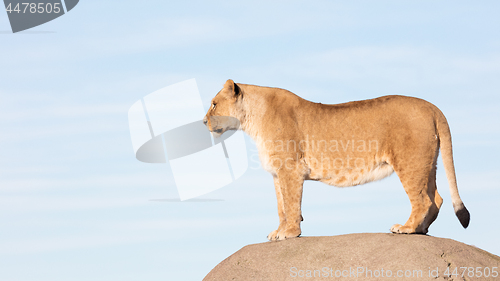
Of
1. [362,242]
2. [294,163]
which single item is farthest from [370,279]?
[294,163]

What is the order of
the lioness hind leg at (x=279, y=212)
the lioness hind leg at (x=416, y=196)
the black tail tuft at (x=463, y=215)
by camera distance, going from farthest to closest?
the lioness hind leg at (x=279, y=212) → the black tail tuft at (x=463, y=215) → the lioness hind leg at (x=416, y=196)

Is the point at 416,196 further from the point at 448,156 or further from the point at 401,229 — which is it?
the point at 448,156

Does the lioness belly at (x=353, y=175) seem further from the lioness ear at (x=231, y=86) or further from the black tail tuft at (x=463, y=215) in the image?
the lioness ear at (x=231, y=86)

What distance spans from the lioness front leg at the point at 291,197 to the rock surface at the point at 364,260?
25 centimetres

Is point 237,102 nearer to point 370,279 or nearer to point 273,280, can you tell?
point 273,280

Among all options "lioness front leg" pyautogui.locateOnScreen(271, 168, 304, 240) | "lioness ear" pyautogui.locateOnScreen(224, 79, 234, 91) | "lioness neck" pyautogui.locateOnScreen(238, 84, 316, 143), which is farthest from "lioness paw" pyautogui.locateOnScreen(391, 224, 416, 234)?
"lioness ear" pyautogui.locateOnScreen(224, 79, 234, 91)

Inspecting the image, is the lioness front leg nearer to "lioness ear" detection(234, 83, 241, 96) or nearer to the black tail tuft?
"lioness ear" detection(234, 83, 241, 96)

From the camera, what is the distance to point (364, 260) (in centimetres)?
1035

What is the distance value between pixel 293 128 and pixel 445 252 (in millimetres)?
3754

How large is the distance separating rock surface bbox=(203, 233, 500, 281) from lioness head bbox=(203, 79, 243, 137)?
265cm

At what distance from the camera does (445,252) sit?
1053 centimetres

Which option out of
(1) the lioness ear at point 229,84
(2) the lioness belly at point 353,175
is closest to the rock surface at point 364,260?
(2) the lioness belly at point 353,175

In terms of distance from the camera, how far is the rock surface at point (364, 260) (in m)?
10.1

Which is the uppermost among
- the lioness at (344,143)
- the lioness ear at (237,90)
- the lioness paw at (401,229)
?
the lioness ear at (237,90)
